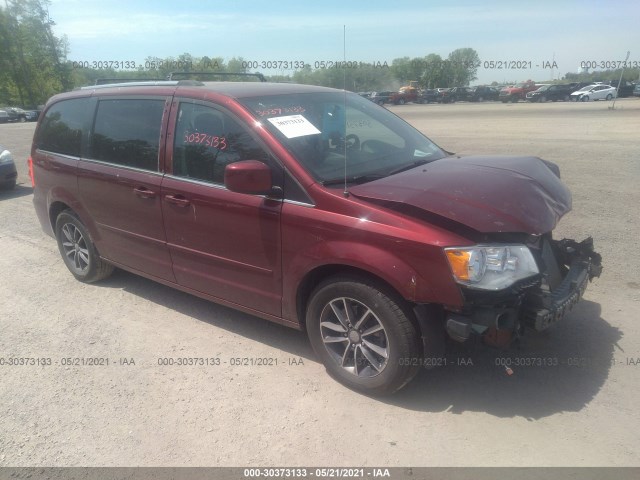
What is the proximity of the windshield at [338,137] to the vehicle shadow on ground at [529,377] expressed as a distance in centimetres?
143

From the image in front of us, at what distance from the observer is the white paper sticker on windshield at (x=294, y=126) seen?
3.46 m

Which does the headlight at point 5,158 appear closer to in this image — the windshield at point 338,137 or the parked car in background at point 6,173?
the parked car in background at point 6,173

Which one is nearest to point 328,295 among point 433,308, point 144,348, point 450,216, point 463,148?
point 433,308

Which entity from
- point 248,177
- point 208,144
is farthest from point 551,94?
point 248,177

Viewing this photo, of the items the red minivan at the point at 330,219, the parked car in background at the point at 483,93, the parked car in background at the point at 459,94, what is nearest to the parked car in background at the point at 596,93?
the parked car in background at the point at 483,93

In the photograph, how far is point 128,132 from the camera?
426cm

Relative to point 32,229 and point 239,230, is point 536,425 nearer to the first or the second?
point 239,230

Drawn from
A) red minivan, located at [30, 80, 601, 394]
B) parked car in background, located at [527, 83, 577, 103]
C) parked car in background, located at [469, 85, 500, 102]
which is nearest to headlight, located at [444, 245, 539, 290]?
red minivan, located at [30, 80, 601, 394]

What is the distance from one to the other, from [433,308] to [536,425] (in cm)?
89

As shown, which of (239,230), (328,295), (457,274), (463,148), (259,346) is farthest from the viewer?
(463,148)

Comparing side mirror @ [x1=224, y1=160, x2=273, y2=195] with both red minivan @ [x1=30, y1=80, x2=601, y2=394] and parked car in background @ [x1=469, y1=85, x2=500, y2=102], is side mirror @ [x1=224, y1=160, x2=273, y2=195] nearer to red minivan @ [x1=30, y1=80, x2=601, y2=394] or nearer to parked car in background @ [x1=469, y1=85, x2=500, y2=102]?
red minivan @ [x1=30, y1=80, x2=601, y2=394]

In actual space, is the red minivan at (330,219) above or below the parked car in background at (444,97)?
above

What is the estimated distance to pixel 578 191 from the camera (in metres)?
7.74

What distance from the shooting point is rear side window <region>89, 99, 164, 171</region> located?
4.03 m
